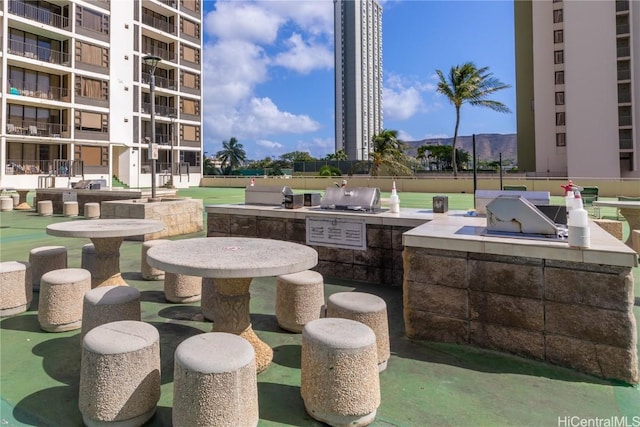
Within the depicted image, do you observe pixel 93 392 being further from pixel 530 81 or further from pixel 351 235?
pixel 530 81

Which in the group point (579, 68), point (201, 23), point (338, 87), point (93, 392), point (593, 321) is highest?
point (338, 87)

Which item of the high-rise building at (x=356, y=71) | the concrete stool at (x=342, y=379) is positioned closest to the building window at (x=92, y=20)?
the concrete stool at (x=342, y=379)

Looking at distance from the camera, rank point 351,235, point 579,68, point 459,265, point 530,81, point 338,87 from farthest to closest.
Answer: point 338,87, point 530,81, point 579,68, point 351,235, point 459,265

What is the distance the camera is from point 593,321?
11.5ft

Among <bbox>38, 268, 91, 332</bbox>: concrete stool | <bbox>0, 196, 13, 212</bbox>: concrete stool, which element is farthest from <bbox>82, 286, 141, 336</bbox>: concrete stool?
<bbox>0, 196, 13, 212</bbox>: concrete stool

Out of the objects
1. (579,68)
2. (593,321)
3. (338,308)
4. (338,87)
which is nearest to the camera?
(593,321)

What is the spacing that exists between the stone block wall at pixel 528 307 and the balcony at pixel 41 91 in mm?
37580

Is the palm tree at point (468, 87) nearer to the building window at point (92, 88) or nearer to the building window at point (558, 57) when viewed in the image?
the building window at point (558, 57)

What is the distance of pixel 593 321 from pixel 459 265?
4.03 feet

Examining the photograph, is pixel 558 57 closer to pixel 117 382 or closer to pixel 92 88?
pixel 92 88

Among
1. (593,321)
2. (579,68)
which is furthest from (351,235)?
(579,68)

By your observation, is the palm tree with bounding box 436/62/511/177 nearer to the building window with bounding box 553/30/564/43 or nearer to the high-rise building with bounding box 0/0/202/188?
the building window with bounding box 553/30/564/43

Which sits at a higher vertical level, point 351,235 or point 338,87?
point 338,87

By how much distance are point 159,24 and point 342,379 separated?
167ft
